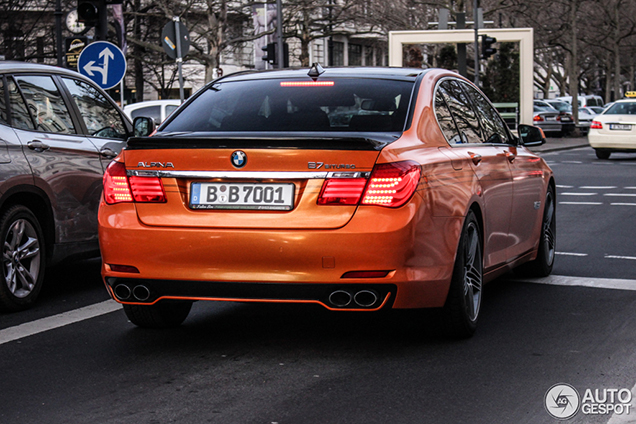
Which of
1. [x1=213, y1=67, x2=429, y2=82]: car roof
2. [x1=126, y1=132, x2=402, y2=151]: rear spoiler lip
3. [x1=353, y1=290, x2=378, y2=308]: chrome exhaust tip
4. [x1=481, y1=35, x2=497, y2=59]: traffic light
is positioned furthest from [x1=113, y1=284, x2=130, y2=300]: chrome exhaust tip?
[x1=481, y1=35, x2=497, y2=59]: traffic light

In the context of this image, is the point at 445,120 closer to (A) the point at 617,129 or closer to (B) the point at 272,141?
(B) the point at 272,141

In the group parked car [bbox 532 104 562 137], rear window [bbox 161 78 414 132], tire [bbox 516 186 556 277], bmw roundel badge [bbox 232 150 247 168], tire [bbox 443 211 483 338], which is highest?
rear window [bbox 161 78 414 132]

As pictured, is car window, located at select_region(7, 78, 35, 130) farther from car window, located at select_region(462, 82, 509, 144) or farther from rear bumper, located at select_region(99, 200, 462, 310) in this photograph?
car window, located at select_region(462, 82, 509, 144)

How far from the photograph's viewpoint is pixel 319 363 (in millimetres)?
5273

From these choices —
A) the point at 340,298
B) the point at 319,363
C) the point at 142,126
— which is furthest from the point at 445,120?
the point at 142,126

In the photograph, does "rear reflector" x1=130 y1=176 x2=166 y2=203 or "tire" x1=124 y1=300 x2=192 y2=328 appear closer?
"rear reflector" x1=130 y1=176 x2=166 y2=203

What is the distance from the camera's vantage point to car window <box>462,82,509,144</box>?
6.98 metres

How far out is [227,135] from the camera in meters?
5.40

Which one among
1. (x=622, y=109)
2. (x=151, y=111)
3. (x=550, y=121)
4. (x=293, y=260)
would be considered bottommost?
(x=550, y=121)

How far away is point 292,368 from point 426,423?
1.13m

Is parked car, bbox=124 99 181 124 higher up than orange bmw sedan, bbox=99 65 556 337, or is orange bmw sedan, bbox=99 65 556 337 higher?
orange bmw sedan, bbox=99 65 556 337

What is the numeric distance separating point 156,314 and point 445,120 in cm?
204

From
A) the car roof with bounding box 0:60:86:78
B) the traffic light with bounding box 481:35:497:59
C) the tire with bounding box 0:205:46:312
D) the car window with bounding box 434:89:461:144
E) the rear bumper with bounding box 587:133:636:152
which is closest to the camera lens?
the car window with bounding box 434:89:461:144

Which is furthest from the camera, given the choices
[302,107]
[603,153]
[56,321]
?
[603,153]
